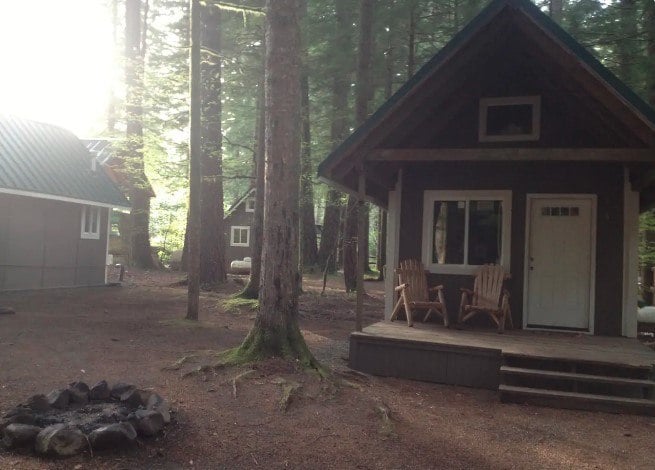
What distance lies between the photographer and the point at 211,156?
13.7 m

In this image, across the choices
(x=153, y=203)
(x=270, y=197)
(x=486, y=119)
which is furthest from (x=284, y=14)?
(x=153, y=203)

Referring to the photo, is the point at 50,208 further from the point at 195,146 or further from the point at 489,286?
the point at 489,286

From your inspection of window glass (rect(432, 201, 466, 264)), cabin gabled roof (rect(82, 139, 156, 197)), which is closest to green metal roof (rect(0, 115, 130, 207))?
cabin gabled roof (rect(82, 139, 156, 197))

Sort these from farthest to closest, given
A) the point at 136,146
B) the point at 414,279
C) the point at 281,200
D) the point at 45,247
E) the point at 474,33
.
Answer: the point at 136,146, the point at 45,247, the point at 414,279, the point at 474,33, the point at 281,200

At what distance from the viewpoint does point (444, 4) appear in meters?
15.0

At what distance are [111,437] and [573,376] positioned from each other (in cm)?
468

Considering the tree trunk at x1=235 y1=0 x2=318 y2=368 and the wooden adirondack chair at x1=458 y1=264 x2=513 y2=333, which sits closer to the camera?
the tree trunk at x1=235 y1=0 x2=318 y2=368

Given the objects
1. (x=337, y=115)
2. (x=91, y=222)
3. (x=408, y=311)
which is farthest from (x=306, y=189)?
(x=408, y=311)

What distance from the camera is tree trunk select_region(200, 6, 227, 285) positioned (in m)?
13.3

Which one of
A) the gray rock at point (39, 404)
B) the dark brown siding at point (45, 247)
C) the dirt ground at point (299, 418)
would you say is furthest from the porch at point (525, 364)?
the dark brown siding at point (45, 247)

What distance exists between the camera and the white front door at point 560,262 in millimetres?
8094

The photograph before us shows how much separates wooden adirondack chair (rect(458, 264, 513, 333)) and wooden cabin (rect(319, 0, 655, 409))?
0.31 m

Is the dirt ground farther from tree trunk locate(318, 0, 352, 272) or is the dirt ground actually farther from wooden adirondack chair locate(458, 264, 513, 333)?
tree trunk locate(318, 0, 352, 272)

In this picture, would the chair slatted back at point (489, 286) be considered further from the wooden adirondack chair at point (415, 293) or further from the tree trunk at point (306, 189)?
the tree trunk at point (306, 189)
